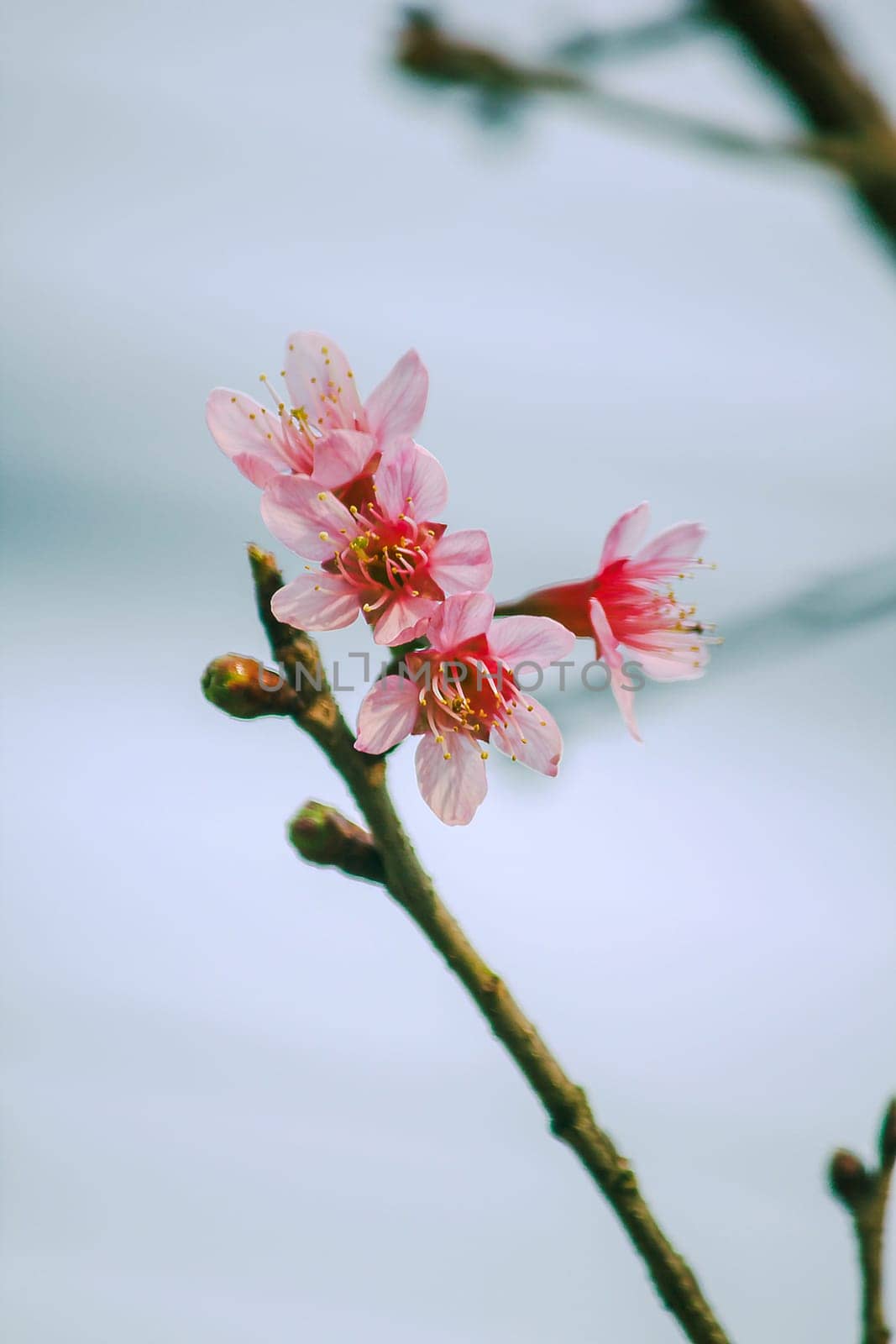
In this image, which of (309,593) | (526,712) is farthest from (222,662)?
(526,712)

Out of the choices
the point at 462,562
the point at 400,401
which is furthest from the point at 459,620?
the point at 400,401

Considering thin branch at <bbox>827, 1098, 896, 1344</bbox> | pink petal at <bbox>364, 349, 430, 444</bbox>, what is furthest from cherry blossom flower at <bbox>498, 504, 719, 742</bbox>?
thin branch at <bbox>827, 1098, 896, 1344</bbox>

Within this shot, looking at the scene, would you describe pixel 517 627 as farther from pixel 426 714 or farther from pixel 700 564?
pixel 700 564

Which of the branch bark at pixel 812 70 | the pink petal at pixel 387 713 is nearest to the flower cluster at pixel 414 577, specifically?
the pink petal at pixel 387 713

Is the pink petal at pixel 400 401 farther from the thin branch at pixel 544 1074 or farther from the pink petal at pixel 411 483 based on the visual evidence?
the thin branch at pixel 544 1074

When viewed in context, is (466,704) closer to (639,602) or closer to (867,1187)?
(639,602)
